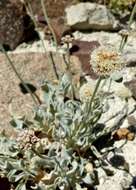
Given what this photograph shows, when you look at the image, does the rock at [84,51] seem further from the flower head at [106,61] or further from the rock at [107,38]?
the flower head at [106,61]

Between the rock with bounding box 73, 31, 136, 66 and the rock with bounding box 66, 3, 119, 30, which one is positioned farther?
the rock with bounding box 66, 3, 119, 30

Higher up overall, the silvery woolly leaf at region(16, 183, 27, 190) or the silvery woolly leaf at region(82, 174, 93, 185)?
the silvery woolly leaf at region(16, 183, 27, 190)

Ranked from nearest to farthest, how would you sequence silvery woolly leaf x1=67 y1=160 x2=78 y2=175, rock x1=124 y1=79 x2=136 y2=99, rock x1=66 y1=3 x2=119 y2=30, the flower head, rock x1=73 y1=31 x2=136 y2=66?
the flower head → silvery woolly leaf x1=67 y1=160 x2=78 y2=175 → rock x1=124 y1=79 x2=136 y2=99 → rock x1=73 y1=31 x2=136 y2=66 → rock x1=66 y1=3 x2=119 y2=30

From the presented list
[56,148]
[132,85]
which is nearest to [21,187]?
[56,148]

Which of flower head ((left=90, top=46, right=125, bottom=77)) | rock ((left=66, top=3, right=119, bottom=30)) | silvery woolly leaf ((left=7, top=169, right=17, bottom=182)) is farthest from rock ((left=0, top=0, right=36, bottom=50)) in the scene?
flower head ((left=90, top=46, right=125, bottom=77))

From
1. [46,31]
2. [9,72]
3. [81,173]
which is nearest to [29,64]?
[9,72]

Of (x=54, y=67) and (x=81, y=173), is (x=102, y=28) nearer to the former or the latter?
(x=54, y=67)

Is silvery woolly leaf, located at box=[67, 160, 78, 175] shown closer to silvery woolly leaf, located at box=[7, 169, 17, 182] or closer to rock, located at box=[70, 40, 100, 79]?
silvery woolly leaf, located at box=[7, 169, 17, 182]
